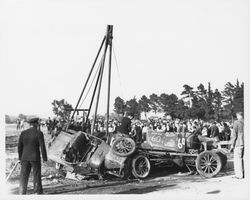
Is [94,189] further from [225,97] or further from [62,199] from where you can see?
[225,97]

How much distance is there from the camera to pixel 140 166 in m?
10.7

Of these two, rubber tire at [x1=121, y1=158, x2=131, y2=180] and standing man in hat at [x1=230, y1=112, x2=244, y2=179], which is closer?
standing man in hat at [x1=230, y1=112, x2=244, y2=179]

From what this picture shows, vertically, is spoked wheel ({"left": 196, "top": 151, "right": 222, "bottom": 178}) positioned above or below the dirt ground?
above

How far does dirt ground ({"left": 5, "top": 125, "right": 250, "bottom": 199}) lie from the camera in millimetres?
9359

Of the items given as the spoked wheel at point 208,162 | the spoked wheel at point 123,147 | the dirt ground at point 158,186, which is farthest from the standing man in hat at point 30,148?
the spoked wheel at point 208,162

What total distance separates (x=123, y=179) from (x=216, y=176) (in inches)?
108

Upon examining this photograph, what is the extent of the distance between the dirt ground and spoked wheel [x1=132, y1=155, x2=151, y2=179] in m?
0.18

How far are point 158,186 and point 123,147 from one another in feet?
5.11

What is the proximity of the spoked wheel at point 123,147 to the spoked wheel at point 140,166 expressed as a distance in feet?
1.00

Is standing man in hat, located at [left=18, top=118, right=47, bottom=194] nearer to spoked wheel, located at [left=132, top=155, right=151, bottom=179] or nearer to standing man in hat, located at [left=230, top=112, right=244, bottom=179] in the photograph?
spoked wheel, located at [left=132, top=155, right=151, bottom=179]

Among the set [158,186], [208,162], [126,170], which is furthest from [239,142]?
[126,170]

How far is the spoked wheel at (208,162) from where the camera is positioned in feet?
34.9

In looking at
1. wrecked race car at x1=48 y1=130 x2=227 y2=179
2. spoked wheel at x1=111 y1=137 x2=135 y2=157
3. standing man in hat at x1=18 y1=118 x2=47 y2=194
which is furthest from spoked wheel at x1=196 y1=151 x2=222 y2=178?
standing man in hat at x1=18 y1=118 x2=47 y2=194

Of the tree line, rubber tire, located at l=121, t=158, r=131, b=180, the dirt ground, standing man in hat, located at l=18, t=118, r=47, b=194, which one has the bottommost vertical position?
the dirt ground
